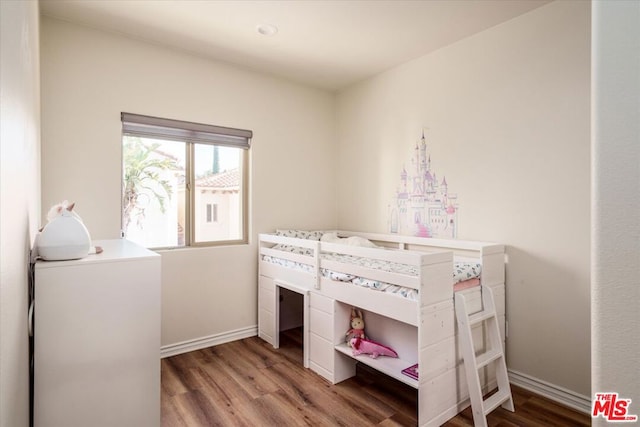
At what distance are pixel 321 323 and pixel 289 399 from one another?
544 mm

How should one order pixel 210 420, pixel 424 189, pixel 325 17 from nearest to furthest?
pixel 210 420 → pixel 325 17 → pixel 424 189

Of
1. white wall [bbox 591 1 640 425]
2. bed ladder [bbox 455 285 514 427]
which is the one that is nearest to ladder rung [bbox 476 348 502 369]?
bed ladder [bbox 455 285 514 427]

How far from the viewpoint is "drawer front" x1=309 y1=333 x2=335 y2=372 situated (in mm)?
2443

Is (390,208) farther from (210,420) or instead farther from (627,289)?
(627,289)

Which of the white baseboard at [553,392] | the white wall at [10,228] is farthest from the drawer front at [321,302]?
the white wall at [10,228]

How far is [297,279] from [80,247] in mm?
1630

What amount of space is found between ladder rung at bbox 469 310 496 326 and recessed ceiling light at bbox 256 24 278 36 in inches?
94.1

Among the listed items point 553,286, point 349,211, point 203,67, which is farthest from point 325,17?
point 553,286

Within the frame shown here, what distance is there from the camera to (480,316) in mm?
2133

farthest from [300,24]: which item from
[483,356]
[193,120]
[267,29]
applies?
[483,356]

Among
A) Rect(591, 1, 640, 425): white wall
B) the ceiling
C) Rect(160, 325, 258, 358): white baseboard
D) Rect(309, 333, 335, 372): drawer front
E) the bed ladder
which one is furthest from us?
Rect(160, 325, 258, 358): white baseboard

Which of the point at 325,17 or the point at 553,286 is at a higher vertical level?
the point at 325,17

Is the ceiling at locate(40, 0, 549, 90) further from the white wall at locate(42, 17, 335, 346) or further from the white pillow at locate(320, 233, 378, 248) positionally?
the white pillow at locate(320, 233, 378, 248)

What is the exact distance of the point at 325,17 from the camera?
239 centimetres
